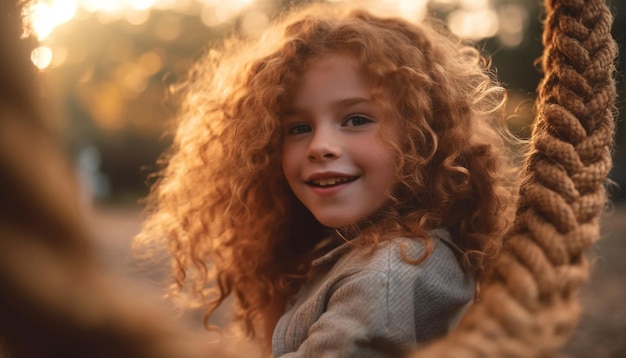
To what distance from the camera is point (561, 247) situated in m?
0.91

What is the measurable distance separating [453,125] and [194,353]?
1.22 m

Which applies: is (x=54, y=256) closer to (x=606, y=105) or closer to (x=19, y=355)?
(x=19, y=355)

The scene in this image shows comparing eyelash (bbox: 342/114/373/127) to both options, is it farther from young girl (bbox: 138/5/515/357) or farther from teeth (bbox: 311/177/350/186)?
teeth (bbox: 311/177/350/186)

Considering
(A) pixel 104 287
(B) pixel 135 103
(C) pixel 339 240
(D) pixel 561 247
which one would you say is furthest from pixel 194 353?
(B) pixel 135 103

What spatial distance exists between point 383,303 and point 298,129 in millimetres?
623

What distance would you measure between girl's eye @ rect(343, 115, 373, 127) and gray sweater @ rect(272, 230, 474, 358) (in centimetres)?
28

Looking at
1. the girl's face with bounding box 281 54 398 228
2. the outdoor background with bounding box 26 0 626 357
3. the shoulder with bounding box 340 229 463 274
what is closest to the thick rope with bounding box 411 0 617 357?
the shoulder with bounding box 340 229 463 274

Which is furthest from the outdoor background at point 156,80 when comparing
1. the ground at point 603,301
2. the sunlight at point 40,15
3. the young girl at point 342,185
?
the sunlight at point 40,15

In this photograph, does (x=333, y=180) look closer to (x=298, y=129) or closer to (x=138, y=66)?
(x=298, y=129)

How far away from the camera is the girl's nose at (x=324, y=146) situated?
1547 mm

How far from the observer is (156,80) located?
16.9 meters

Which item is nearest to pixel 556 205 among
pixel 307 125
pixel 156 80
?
pixel 307 125

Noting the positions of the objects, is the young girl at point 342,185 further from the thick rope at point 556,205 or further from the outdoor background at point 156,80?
the outdoor background at point 156,80

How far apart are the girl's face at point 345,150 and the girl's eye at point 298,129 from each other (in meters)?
0.05
